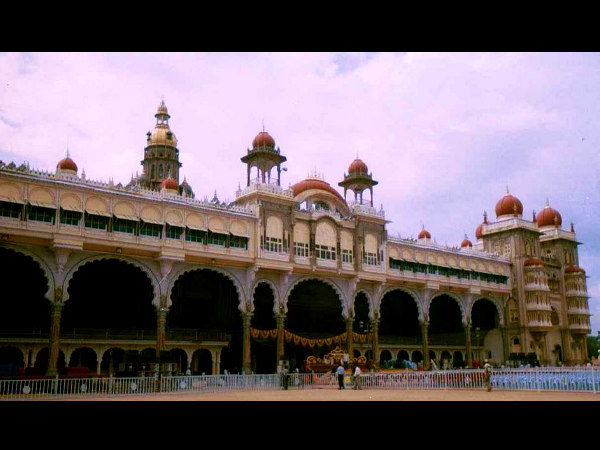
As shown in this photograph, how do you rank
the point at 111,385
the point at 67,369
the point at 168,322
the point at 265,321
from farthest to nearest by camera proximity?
the point at 265,321 → the point at 168,322 → the point at 67,369 → the point at 111,385

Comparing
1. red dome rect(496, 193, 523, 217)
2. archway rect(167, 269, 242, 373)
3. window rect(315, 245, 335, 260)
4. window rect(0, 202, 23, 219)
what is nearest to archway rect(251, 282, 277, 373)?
archway rect(167, 269, 242, 373)

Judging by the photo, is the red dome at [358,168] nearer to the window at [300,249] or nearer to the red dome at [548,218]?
the window at [300,249]

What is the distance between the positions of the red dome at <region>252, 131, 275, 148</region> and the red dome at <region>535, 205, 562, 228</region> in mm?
33255

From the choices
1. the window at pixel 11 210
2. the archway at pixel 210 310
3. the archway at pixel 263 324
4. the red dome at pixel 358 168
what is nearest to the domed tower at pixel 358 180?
the red dome at pixel 358 168

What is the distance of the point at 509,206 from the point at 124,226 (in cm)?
3747

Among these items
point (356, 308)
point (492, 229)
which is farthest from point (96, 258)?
point (492, 229)

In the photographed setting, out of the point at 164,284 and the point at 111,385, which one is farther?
the point at 164,284

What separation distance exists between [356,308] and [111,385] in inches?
1096

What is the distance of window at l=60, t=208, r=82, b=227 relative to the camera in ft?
94.4

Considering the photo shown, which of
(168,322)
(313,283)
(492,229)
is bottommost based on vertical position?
(168,322)

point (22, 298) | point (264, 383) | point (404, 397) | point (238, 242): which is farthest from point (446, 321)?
point (22, 298)

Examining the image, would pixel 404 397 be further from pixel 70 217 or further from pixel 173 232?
pixel 70 217

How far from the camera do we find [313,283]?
4222 cm
